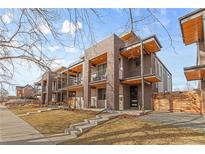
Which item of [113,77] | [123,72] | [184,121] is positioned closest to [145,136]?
[184,121]

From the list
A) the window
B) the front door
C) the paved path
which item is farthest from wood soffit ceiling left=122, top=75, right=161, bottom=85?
the paved path

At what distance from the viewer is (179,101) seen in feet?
69.9

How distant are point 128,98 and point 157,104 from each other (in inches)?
129

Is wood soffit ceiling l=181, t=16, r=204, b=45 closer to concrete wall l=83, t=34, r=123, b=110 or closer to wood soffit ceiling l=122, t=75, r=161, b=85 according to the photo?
wood soffit ceiling l=122, t=75, r=161, b=85

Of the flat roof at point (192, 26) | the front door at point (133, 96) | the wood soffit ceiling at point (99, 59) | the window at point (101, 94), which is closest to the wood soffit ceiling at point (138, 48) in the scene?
the wood soffit ceiling at point (99, 59)

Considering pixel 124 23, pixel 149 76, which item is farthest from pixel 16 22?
pixel 149 76

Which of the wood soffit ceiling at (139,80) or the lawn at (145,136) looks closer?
A: the lawn at (145,136)

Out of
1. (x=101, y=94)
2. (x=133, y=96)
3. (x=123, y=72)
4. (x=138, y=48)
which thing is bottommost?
(x=133, y=96)

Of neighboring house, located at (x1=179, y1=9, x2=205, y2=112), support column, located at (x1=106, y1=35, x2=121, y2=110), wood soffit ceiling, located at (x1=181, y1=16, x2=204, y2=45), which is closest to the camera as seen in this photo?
neighboring house, located at (x1=179, y1=9, x2=205, y2=112)

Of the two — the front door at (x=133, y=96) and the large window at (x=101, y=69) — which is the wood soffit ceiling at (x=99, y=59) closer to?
the large window at (x=101, y=69)

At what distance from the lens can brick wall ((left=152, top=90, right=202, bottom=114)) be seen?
A: 19723mm

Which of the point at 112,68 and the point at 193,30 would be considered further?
the point at 112,68

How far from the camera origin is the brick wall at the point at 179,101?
Result: 19723 mm

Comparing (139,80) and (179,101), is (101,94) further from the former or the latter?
(179,101)
